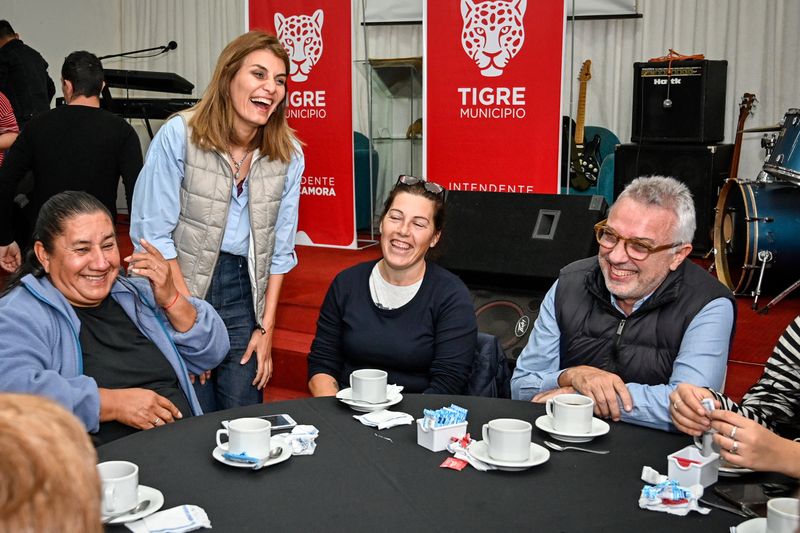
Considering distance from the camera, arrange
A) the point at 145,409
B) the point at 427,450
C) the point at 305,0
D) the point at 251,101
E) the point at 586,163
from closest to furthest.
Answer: the point at 427,450 < the point at 145,409 < the point at 251,101 < the point at 305,0 < the point at 586,163

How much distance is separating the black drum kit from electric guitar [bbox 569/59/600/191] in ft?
5.20

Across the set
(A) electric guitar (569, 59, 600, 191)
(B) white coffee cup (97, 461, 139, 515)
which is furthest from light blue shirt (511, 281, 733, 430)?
(A) electric guitar (569, 59, 600, 191)

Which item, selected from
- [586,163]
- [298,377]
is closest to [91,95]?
[298,377]

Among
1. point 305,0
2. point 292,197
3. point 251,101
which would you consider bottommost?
point 292,197

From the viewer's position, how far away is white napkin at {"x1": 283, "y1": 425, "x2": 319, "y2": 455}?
165 cm

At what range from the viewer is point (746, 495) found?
1.48 metres

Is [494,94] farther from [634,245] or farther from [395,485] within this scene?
[395,485]

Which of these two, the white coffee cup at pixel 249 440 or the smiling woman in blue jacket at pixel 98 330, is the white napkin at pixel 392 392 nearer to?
the white coffee cup at pixel 249 440

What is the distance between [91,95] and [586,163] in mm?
3952

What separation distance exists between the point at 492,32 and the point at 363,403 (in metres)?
3.60

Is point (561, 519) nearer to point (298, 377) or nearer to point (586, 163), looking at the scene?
point (298, 377)

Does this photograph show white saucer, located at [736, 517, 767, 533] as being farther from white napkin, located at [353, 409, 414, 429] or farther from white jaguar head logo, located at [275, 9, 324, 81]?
white jaguar head logo, located at [275, 9, 324, 81]

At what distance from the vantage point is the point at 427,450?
1.68 metres

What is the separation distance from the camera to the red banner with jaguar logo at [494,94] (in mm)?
4855
